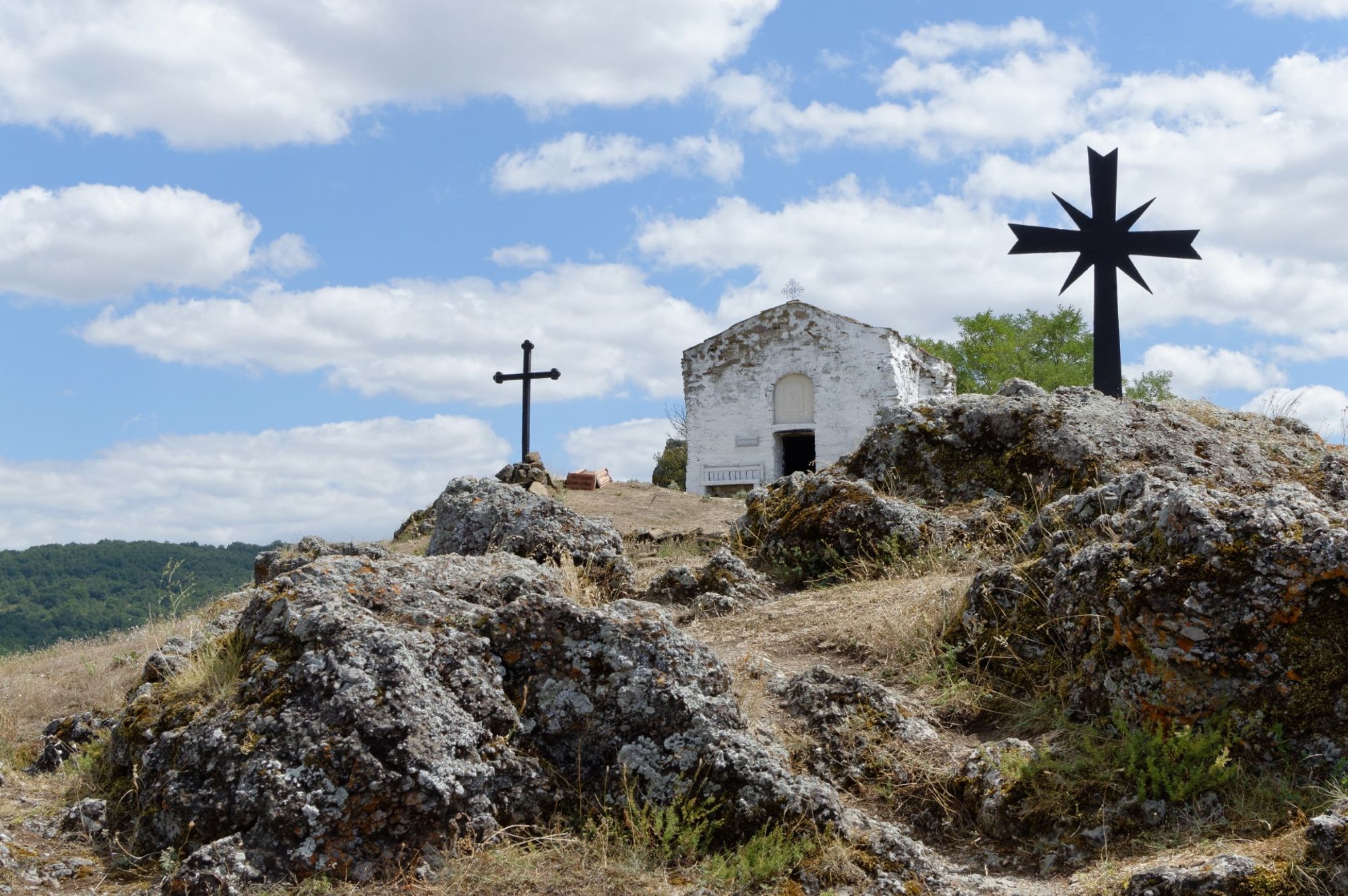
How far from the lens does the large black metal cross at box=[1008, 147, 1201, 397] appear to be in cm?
1839

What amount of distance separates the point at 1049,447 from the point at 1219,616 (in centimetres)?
516

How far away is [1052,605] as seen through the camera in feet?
21.6

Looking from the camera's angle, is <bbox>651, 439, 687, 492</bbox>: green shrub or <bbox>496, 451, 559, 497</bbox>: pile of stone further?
<bbox>651, 439, 687, 492</bbox>: green shrub

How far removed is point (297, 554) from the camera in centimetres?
1092

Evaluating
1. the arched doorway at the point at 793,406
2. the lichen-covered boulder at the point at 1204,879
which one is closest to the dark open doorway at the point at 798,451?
the arched doorway at the point at 793,406

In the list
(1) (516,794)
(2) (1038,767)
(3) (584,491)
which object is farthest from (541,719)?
(3) (584,491)

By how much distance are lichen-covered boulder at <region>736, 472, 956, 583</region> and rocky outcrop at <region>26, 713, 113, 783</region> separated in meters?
5.44

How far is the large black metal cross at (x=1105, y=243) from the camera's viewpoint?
1839 cm

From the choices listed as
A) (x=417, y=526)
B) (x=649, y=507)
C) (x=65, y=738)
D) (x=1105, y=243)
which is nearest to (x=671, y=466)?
(x=649, y=507)

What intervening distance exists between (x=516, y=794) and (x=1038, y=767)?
252cm

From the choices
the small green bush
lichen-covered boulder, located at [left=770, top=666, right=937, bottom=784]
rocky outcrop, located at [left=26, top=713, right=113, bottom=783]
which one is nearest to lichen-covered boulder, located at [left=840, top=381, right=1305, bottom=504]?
lichen-covered boulder, located at [left=770, top=666, right=937, bottom=784]

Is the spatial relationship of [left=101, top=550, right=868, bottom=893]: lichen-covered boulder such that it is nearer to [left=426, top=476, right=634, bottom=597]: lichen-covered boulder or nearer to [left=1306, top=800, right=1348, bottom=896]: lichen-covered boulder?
[left=1306, top=800, right=1348, bottom=896]: lichen-covered boulder

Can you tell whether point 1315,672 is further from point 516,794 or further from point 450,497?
point 450,497

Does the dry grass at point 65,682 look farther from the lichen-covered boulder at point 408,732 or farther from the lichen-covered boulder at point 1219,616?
the lichen-covered boulder at point 1219,616
